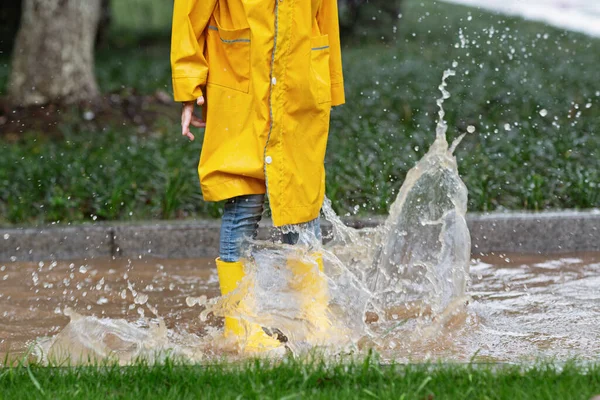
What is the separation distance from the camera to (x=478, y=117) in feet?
28.2

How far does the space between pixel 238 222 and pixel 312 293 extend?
0.43 metres

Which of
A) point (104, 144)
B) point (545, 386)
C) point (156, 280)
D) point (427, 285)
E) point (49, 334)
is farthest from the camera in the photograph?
point (104, 144)

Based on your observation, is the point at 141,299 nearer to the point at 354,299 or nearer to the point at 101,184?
the point at 354,299

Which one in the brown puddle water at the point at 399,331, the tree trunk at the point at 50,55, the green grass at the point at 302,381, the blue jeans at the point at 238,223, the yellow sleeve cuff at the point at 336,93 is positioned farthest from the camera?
the tree trunk at the point at 50,55

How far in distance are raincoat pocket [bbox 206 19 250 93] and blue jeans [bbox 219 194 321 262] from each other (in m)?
0.47

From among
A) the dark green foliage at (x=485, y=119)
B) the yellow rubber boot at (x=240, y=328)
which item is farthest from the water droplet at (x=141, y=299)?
the dark green foliage at (x=485, y=119)

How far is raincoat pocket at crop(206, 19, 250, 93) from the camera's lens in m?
3.70

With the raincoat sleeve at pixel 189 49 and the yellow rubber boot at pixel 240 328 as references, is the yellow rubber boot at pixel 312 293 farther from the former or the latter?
the raincoat sleeve at pixel 189 49

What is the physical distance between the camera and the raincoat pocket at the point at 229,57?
370cm

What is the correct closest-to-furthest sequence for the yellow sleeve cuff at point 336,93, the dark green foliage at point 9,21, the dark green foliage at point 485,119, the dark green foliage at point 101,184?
the yellow sleeve cuff at point 336,93 → the dark green foliage at point 101,184 → the dark green foliage at point 485,119 → the dark green foliage at point 9,21

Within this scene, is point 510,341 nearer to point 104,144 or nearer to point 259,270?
point 259,270

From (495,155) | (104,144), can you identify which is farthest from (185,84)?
(104,144)

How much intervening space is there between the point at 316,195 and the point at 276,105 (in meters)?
0.43

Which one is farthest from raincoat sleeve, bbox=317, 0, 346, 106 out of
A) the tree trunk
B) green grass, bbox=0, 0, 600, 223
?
the tree trunk
